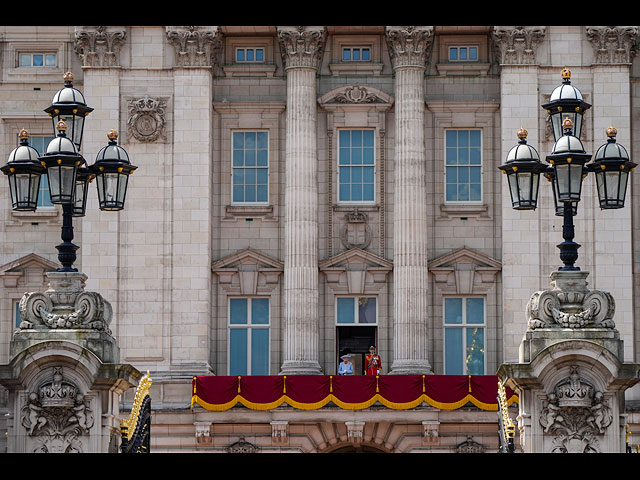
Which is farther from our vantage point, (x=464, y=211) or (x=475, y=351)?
(x=464, y=211)

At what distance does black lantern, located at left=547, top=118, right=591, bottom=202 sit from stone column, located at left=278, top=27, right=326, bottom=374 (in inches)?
908

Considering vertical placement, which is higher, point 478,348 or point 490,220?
point 490,220

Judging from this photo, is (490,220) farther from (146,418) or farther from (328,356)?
(146,418)

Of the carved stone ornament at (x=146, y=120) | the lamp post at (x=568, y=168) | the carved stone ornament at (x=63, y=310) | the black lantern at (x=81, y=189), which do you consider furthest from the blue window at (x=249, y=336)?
the carved stone ornament at (x=63, y=310)

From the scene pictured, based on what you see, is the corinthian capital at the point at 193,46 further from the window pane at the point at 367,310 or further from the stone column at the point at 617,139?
the stone column at the point at 617,139

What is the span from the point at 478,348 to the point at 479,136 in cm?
615

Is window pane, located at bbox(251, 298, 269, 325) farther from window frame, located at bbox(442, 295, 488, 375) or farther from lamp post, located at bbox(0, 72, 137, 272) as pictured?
lamp post, located at bbox(0, 72, 137, 272)

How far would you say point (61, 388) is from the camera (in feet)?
66.1

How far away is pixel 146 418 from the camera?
22.5m

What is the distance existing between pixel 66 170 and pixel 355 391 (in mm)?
21007

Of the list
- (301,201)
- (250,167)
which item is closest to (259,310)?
(301,201)

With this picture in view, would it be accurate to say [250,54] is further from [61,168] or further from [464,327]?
[61,168]
